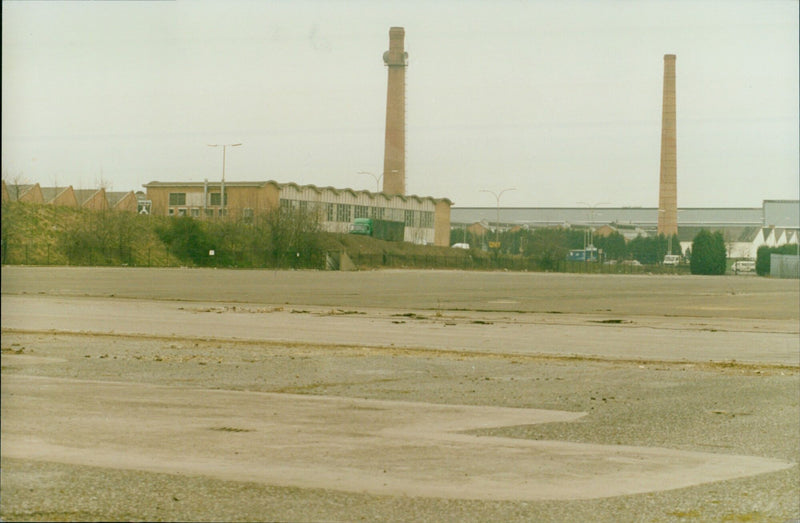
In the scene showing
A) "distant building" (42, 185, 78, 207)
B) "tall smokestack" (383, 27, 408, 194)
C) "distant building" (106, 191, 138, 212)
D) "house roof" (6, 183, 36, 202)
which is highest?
"tall smokestack" (383, 27, 408, 194)

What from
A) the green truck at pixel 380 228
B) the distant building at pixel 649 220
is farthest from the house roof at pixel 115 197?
the distant building at pixel 649 220

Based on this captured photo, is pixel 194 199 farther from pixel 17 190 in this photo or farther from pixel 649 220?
pixel 649 220

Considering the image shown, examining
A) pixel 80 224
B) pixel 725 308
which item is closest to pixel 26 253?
pixel 80 224

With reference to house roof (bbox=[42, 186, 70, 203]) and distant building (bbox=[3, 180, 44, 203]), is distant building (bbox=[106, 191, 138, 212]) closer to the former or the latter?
house roof (bbox=[42, 186, 70, 203])

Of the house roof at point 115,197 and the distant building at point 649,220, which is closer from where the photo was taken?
the house roof at point 115,197

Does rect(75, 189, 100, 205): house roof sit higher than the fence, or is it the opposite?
rect(75, 189, 100, 205): house roof

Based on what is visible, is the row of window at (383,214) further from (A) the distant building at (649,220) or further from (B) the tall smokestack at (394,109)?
(A) the distant building at (649,220)

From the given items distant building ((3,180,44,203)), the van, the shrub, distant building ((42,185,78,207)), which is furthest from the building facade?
the shrub
